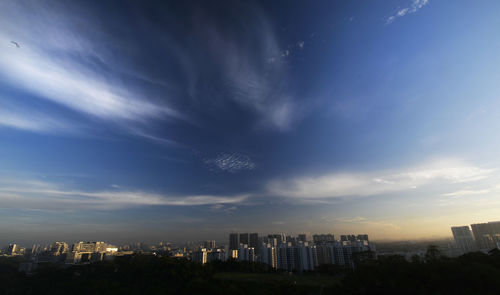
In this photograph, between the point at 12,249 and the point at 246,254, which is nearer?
the point at 246,254

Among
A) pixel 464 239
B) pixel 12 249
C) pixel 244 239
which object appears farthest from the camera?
pixel 12 249

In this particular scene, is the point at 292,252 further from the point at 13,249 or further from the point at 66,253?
the point at 13,249

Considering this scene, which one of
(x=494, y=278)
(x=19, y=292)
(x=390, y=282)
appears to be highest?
(x=494, y=278)

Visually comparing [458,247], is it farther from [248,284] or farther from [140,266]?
[140,266]

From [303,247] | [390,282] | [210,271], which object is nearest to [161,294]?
[210,271]

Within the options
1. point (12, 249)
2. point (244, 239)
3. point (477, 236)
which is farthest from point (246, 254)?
point (12, 249)

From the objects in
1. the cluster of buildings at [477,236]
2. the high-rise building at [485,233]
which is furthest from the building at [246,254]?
the high-rise building at [485,233]

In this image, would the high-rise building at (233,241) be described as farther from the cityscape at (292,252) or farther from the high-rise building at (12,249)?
the high-rise building at (12,249)
